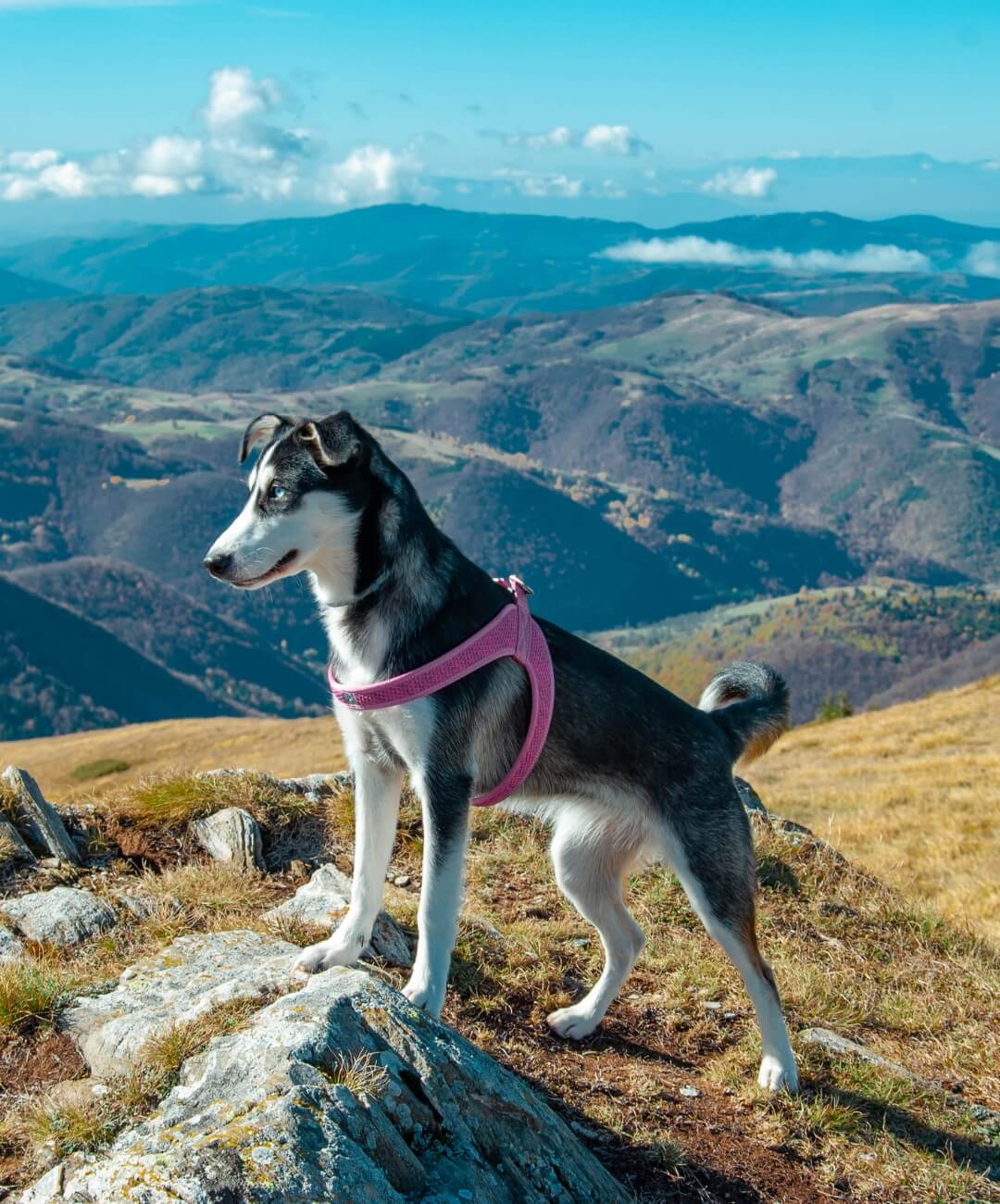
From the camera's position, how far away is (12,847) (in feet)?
28.3

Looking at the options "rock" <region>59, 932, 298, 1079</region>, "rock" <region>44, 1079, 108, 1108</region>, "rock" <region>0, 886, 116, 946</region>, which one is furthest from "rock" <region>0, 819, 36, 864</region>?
"rock" <region>44, 1079, 108, 1108</region>

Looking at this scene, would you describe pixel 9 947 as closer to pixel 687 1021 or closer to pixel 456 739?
pixel 456 739

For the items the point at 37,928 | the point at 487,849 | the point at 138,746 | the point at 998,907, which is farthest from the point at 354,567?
the point at 138,746

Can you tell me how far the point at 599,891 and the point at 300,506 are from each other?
11.0 feet

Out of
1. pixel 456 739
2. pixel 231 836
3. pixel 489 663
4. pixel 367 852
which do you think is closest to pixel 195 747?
pixel 231 836

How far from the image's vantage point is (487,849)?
33.3 feet

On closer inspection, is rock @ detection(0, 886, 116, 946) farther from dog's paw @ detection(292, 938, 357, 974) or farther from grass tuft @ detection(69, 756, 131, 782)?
grass tuft @ detection(69, 756, 131, 782)

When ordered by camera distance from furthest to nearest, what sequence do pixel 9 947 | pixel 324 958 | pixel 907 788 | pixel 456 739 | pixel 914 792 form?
pixel 907 788 < pixel 914 792 < pixel 9 947 < pixel 324 958 < pixel 456 739

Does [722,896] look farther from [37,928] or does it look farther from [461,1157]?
[37,928]

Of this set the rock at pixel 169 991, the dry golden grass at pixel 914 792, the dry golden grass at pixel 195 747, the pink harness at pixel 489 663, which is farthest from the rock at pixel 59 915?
the dry golden grass at pixel 195 747

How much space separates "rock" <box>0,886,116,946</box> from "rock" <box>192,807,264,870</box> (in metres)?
1.37

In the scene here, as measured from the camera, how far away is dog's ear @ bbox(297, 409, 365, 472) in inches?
227

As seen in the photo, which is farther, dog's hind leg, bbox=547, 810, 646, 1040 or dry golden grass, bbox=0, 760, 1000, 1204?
dog's hind leg, bbox=547, 810, 646, 1040

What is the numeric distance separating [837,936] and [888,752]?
26.0 m
